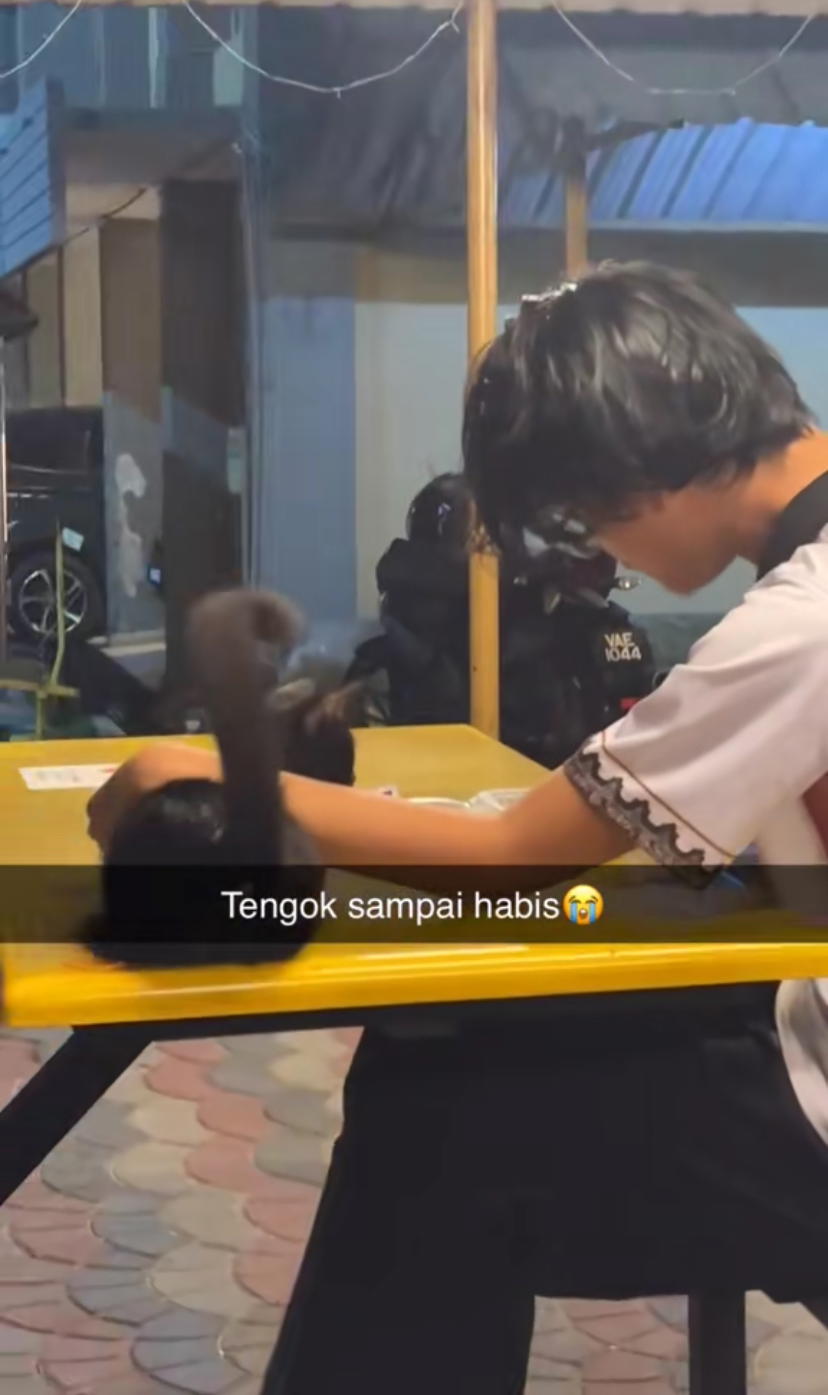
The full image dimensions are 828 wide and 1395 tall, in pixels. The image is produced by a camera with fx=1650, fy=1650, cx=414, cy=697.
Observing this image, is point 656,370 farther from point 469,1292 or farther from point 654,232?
point 469,1292

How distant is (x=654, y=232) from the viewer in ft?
2.78

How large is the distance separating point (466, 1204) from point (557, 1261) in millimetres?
64

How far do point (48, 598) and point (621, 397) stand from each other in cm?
31

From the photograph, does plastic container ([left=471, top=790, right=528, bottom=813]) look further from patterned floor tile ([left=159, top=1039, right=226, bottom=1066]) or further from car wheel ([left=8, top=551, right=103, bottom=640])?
patterned floor tile ([left=159, top=1039, right=226, bottom=1066])

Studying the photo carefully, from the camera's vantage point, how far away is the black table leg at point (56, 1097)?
84 centimetres

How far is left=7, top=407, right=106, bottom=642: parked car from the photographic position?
2.79ft

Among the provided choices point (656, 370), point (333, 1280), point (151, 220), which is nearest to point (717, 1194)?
point (333, 1280)

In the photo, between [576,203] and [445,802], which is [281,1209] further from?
[576,203]

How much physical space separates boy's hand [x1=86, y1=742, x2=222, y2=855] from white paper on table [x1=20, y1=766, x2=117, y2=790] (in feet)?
0.06

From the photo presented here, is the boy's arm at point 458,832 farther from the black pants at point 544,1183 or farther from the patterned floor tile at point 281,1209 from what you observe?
the patterned floor tile at point 281,1209

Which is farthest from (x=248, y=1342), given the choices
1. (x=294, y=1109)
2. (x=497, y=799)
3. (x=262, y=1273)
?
(x=497, y=799)

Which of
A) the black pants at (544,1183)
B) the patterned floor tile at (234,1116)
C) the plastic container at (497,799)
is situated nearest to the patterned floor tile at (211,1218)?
the patterned floor tile at (234,1116)

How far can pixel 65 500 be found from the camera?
86 cm

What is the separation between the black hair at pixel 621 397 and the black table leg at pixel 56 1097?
347 mm
